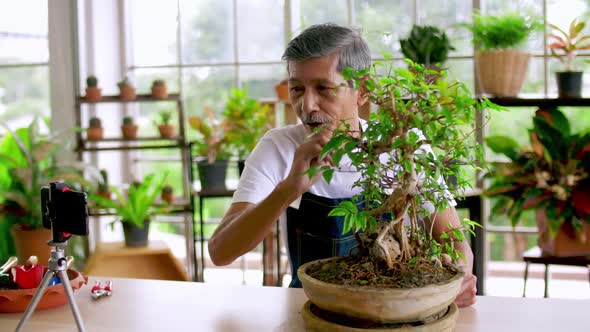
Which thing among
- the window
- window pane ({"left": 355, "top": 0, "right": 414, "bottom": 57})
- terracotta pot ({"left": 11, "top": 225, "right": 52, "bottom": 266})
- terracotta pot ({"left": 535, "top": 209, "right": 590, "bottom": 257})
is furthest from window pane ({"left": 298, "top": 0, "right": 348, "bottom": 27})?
terracotta pot ({"left": 11, "top": 225, "right": 52, "bottom": 266})

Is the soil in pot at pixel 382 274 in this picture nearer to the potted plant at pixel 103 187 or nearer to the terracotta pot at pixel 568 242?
the terracotta pot at pixel 568 242

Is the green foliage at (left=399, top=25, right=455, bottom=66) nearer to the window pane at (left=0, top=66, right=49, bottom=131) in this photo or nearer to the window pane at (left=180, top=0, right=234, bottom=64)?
the window pane at (left=180, top=0, right=234, bottom=64)

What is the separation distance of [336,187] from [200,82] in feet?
8.67

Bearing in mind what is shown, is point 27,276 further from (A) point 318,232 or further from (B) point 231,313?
(A) point 318,232

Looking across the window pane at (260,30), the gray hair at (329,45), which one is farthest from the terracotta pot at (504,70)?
the gray hair at (329,45)

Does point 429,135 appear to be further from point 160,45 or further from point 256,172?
point 160,45

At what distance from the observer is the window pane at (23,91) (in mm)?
5261

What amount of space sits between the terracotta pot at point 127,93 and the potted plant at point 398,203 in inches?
119

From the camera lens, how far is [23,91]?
5574 mm

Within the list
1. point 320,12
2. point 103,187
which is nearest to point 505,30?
point 320,12

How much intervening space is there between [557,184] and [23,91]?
409cm

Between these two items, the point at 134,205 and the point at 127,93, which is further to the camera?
the point at 127,93

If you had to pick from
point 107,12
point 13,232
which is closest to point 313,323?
point 13,232

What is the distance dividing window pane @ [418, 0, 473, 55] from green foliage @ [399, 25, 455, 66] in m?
0.70
